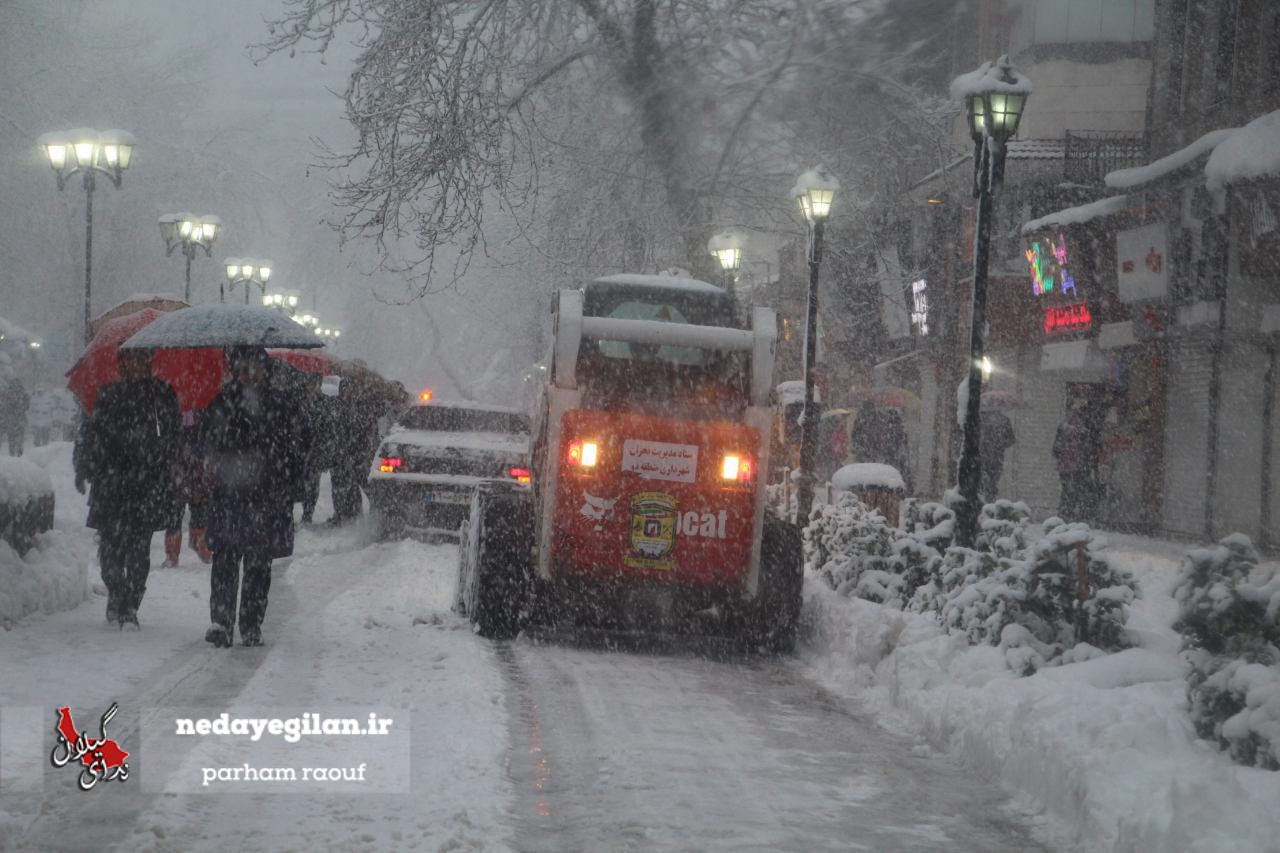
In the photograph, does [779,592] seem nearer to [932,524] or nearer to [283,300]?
[932,524]

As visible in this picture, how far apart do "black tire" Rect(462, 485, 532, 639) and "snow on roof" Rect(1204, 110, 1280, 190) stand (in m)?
11.5

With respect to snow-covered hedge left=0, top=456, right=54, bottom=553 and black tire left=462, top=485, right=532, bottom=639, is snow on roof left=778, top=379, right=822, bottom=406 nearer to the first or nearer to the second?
black tire left=462, top=485, right=532, bottom=639

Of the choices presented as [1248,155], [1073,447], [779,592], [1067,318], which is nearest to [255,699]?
[779,592]

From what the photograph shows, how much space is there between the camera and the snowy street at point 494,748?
5211mm

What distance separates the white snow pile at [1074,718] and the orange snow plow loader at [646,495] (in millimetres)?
766

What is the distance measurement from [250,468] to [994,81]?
739 centimetres

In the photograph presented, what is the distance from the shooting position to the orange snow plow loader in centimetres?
1017

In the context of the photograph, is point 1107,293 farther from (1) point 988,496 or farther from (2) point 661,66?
(2) point 661,66

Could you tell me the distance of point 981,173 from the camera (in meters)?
13.5

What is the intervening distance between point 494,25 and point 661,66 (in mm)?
2658

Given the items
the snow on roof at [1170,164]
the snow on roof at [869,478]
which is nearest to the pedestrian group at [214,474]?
the snow on roof at [869,478]

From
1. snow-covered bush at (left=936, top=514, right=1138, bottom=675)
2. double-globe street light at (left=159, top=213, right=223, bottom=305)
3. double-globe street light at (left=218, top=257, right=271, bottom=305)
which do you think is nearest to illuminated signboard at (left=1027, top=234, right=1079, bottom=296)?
double-globe street light at (left=159, top=213, right=223, bottom=305)

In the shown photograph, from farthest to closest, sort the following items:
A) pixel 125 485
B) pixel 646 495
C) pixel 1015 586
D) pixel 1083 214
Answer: pixel 1083 214 < pixel 646 495 < pixel 125 485 < pixel 1015 586

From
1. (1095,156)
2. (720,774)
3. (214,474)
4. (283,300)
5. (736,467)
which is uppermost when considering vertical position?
(1095,156)
